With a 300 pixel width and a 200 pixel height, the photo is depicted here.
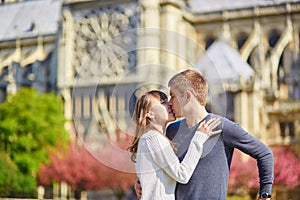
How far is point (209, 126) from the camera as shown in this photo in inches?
182

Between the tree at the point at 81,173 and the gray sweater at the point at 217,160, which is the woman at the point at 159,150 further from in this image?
the tree at the point at 81,173

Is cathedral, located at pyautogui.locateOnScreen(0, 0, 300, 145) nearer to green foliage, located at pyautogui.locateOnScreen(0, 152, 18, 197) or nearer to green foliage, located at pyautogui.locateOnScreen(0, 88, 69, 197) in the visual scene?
green foliage, located at pyautogui.locateOnScreen(0, 88, 69, 197)

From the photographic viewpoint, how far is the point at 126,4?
40875 millimetres

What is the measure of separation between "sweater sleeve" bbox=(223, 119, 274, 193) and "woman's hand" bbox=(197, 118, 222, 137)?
0.06 m

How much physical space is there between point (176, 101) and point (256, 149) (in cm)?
56

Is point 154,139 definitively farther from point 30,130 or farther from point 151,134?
point 30,130

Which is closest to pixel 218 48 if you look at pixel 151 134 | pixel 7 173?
pixel 7 173

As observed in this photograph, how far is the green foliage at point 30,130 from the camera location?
3294 centimetres


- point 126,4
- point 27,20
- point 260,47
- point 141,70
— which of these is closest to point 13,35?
point 27,20

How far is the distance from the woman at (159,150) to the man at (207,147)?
0.07 meters

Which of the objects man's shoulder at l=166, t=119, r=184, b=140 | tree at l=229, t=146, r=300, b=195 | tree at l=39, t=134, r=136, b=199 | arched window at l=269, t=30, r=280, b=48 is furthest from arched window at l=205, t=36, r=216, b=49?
man's shoulder at l=166, t=119, r=184, b=140

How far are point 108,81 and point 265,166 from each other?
33.3 metres

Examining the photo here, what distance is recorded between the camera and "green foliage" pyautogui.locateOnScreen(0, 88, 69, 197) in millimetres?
32938

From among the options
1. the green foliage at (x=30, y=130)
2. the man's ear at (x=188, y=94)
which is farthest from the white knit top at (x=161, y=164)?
the green foliage at (x=30, y=130)
